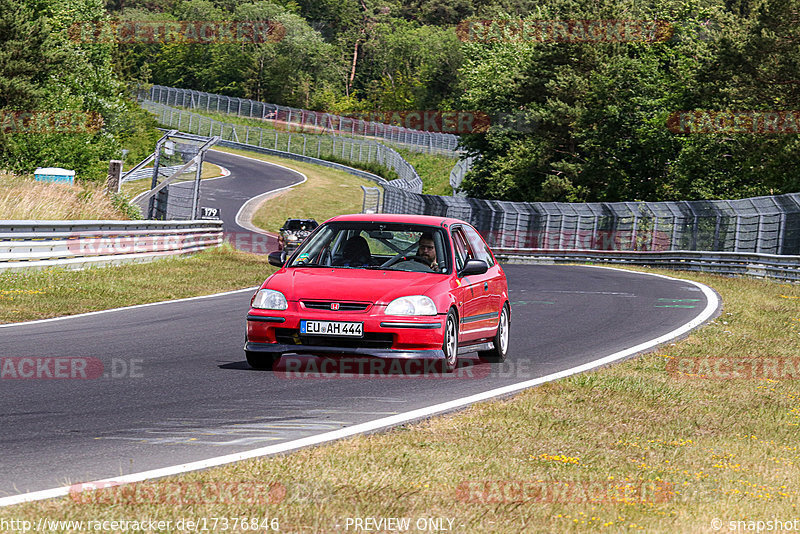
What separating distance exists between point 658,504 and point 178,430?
3.13 meters

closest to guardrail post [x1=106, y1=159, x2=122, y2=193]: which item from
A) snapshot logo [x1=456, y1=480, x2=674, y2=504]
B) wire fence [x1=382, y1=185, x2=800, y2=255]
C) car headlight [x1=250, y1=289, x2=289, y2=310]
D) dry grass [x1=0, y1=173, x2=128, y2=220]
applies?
dry grass [x1=0, y1=173, x2=128, y2=220]

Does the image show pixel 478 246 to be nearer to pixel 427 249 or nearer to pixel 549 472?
pixel 427 249

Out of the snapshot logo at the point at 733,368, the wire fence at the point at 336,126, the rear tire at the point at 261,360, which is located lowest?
the rear tire at the point at 261,360

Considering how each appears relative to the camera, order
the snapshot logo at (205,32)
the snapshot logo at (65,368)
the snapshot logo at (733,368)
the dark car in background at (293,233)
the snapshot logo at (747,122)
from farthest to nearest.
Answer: the snapshot logo at (205,32)
the snapshot logo at (747,122)
the dark car in background at (293,233)
the snapshot logo at (733,368)
the snapshot logo at (65,368)

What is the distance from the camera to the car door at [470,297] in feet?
34.1

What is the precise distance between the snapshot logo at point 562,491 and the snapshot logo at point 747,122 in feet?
170

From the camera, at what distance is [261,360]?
9.88m

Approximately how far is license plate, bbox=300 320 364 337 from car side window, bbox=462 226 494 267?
8.50ft

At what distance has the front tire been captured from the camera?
384 inches

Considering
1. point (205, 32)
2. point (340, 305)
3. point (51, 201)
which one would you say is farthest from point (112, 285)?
point (205, 32)

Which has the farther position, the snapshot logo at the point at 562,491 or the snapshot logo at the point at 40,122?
the snapshot logo at the point at 40,122

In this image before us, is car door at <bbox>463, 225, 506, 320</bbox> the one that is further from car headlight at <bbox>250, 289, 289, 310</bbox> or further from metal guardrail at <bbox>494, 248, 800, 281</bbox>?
metal guardrail at <bbox>494, 248, 800, 281</bbox>

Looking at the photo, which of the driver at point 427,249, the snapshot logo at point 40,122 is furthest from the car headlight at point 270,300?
the snapshot logo at point 40,122

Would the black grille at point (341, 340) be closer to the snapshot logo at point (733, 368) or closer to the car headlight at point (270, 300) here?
the car headlight at point (270, 300)
